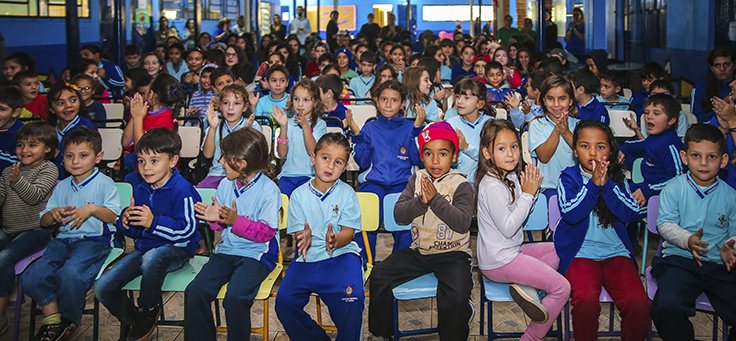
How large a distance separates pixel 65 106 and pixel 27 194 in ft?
3.72

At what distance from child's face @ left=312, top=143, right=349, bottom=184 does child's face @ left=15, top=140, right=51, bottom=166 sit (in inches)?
61.0

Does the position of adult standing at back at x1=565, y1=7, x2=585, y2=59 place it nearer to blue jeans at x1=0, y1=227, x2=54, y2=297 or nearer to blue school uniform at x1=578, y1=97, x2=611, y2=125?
blue school uniform at x1=578, y1=97, x2=611, y2=125

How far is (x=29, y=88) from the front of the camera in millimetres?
4992

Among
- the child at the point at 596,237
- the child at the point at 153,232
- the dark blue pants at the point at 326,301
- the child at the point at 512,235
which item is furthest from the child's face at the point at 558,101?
the child at the point at 153,232

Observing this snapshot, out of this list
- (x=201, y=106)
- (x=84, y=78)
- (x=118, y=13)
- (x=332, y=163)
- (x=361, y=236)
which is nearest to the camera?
(x=332, y=163)

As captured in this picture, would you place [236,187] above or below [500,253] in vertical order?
above

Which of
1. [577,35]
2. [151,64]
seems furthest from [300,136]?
[577,35]

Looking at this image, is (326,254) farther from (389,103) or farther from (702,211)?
(702,211)

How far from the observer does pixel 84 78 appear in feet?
16.1

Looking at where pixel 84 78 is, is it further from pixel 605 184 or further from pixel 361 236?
pixel 605 184

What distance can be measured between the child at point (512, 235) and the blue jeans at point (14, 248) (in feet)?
7.15

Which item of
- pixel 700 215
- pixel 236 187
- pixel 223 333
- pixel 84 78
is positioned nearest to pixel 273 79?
pixel 84 78

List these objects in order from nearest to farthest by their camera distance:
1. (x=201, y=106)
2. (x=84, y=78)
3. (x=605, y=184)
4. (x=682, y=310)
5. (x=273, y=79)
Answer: (x=682, y=310) < (x=605, y=184) < (x=273, y=79) < (x=84, y=78) < (x=201, y=106)

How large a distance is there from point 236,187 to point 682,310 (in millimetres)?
1985
